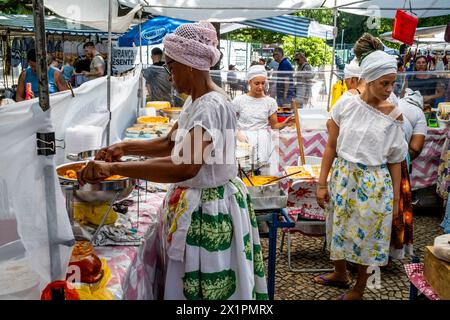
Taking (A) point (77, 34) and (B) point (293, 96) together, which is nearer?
(B) point (293, 96)

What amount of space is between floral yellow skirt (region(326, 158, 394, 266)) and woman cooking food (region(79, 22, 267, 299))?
1.15 m

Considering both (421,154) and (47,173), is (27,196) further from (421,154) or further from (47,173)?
(421,154)

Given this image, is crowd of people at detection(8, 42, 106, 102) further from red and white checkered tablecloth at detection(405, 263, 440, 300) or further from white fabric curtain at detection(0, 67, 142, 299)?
red and white checkered tablecloth at detection(405, 263, 440, 300)

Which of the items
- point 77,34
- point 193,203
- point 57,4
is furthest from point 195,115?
point 77,34

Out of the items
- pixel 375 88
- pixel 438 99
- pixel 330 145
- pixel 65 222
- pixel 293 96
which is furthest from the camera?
pixel 293 96

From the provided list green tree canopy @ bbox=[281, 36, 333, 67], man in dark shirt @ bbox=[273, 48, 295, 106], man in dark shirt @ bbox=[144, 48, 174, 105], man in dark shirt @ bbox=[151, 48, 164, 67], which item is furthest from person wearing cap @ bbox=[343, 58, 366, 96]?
green tree canopy @ bbox=[281, 36, 333, 67]

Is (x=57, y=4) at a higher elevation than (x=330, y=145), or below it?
higher

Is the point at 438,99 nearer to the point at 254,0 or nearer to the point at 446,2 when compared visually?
the point at 446,2

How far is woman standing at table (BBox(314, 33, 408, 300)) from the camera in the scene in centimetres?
291

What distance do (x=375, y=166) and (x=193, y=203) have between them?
1.54 meters

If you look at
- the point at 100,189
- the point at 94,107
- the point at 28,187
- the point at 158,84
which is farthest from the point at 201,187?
the point at 158,84

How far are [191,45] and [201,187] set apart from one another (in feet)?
2.11

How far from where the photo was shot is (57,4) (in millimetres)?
5090

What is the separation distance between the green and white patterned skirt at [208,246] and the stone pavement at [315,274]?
1.58m
